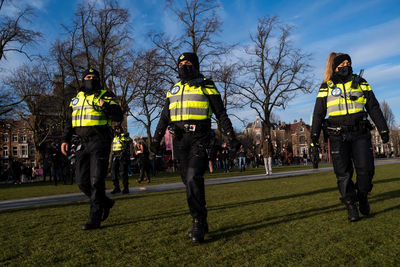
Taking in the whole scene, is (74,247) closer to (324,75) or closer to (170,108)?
(170,108)

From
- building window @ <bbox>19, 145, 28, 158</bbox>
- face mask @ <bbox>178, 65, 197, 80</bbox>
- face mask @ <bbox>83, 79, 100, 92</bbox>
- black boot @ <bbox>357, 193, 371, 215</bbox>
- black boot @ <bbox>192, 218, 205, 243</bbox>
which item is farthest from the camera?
building window @ <bbox>19, 145, 28, 158</bbox>

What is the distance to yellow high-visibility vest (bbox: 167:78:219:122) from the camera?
412 cm

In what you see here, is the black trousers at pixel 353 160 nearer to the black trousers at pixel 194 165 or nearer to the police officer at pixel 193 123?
the police officer at pixel 193 123

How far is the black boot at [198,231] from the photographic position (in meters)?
3.63

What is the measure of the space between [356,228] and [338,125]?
4.62 feet

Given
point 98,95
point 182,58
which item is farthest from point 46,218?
point 182,58

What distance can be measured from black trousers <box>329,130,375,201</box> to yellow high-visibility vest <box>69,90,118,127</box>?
3.17m

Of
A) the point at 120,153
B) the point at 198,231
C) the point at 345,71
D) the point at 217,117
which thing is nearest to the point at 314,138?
the point at 345,71

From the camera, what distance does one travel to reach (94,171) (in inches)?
187

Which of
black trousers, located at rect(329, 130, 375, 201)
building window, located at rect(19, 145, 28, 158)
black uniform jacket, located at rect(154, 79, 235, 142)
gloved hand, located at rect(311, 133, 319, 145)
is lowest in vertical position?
black trousers, located at rect(329, 130, 375, 201)

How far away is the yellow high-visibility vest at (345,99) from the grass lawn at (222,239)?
143 centimetres

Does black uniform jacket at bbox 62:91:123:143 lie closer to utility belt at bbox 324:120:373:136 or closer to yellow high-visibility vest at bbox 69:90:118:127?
yellow high-visibility vest at bbox 69:90:118:127

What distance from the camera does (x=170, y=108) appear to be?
14.2 ft

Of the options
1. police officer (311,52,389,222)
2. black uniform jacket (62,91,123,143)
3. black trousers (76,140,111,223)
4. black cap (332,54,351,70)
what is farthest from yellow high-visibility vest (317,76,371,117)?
black trousers (76,140,111,223)
